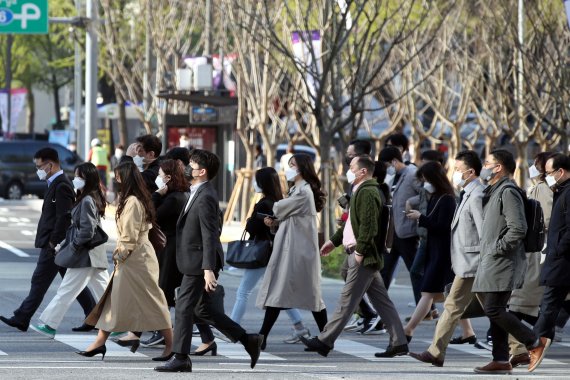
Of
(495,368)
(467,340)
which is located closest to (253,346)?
(495,368)

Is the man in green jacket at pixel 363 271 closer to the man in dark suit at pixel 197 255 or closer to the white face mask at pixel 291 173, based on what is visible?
the white face mask at pixel 291 173

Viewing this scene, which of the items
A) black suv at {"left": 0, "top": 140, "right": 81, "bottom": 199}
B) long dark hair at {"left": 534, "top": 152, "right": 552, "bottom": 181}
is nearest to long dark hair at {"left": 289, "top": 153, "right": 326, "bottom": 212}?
long dark hair at {"left": 534, "top": 152, "right": 552, "bottom": 181}

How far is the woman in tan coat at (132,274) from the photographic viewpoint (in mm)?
11383

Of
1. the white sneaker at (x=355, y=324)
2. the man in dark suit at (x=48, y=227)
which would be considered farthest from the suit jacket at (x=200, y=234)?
the white sneaker at (x=355, y=324)

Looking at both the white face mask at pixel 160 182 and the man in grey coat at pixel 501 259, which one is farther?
the white face mask at pixel 160 182

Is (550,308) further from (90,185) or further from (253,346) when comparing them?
(90,185)

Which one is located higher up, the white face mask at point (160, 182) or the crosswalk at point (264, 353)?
the white face mask at point (160, 182)

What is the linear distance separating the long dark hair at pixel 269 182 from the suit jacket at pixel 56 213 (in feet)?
5.80

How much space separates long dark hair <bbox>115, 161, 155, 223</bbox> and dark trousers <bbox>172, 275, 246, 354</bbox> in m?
0.64

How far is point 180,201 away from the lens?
12.3 metres

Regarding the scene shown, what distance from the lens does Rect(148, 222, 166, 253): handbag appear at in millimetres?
12094

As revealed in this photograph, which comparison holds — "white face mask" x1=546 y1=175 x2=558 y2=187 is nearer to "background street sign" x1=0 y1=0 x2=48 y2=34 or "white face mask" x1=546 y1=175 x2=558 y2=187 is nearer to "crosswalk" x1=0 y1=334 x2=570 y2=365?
"crosswalk" x1=0 y1=334 x2=570 y2=365

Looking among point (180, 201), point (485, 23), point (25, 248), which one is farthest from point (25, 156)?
point (180, 201)

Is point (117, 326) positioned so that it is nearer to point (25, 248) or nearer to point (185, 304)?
point (185, 304)
